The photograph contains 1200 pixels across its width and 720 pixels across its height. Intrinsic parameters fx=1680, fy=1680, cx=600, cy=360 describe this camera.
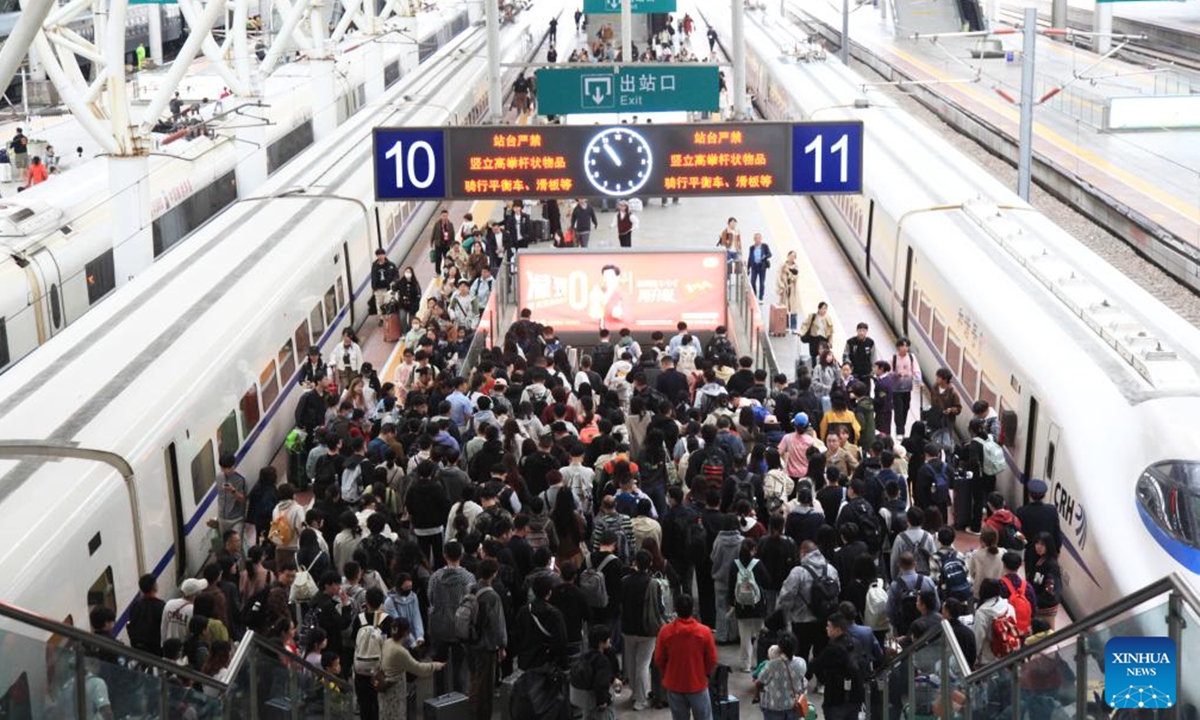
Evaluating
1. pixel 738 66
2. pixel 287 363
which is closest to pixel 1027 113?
pixel 738 66

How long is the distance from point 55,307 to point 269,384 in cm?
453

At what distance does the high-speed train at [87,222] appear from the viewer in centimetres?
2166

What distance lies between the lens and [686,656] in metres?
11.5

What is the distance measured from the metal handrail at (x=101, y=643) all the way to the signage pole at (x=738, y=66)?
15.0 m

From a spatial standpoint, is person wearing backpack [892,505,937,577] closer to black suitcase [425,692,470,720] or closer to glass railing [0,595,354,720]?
black suitcase [425,692,470,720]

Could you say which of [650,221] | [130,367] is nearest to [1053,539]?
[130,367]

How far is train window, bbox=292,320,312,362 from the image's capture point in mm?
21969

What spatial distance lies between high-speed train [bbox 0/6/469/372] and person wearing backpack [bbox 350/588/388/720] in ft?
32.9

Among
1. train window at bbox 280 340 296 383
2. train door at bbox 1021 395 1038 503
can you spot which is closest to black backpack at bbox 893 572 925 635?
train door at bbox 1021 395 1038 503

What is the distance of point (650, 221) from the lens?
117ft

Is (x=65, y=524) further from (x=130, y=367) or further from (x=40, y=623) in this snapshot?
(x=40, y=623)

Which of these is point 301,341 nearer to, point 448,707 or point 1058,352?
point 1058,352

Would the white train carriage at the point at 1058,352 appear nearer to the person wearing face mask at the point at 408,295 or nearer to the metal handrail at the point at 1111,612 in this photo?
the metal handrail at the point at 1111,612

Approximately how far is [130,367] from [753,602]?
23.5ft
